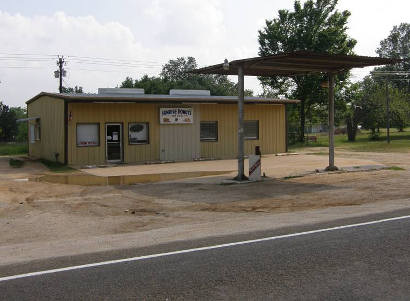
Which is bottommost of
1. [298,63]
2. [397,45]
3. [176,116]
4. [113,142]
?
[113,142]

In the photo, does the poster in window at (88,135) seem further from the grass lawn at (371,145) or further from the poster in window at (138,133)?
the grass lawn at (371,145)

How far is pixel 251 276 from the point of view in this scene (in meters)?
6.06

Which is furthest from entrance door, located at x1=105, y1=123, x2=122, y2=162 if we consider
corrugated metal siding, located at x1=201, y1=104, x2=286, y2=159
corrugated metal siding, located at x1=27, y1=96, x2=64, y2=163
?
corrugated metal siding, located at x1=201, y1=104, x2=286, y2=159

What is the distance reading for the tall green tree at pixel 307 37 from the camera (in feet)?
154

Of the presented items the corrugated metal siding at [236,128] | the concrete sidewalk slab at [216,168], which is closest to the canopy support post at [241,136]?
the concrete sidewalk slab at [216,168]

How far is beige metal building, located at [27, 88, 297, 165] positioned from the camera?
24.9 m

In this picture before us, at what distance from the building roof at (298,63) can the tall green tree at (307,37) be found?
27.0 meters

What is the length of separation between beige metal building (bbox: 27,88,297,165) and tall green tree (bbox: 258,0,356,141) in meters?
17.4

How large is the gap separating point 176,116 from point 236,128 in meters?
3.93

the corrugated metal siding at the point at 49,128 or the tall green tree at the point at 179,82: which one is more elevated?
the tall green tree at the point at 179,82

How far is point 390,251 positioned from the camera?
712cm

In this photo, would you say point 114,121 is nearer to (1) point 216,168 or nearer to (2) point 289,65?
(1) point 216,168

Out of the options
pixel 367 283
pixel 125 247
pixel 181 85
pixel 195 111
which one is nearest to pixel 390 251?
pixel 367 283

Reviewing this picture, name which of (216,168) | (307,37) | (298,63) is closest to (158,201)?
(298,63)
